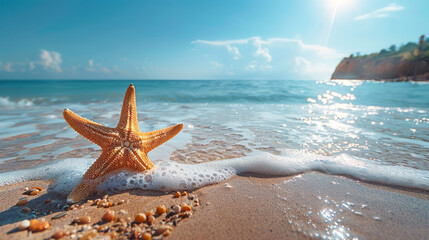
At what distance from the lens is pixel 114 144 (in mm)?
2293

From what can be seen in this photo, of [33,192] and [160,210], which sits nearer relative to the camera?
[160,210]

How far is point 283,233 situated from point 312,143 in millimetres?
2896

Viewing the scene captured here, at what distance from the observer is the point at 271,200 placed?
217 cm

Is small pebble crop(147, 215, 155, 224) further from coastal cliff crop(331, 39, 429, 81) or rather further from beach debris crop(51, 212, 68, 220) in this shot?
coastal cliff crop(331, 39, 429, 81)

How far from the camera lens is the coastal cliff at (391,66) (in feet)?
183

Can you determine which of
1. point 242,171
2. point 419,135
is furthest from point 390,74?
point 242,171

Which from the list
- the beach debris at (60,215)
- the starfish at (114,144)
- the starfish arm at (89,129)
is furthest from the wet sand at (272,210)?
the starfish arm at (89,129)

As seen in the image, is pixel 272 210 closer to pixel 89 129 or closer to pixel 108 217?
pixel 108 217

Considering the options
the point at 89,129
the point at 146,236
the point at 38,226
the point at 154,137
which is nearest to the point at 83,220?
the point at 38,226

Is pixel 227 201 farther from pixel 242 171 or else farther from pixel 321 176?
pixel 321 176

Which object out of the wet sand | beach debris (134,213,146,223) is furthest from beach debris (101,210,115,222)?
beach debris (134,213,146,223)

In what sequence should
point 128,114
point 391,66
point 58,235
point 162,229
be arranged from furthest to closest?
point 391,66, point 128,114, point 162,229, point 58,235

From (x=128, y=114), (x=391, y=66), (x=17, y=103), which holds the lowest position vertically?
(x=17, y=103)

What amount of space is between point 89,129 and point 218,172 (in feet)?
5.40
